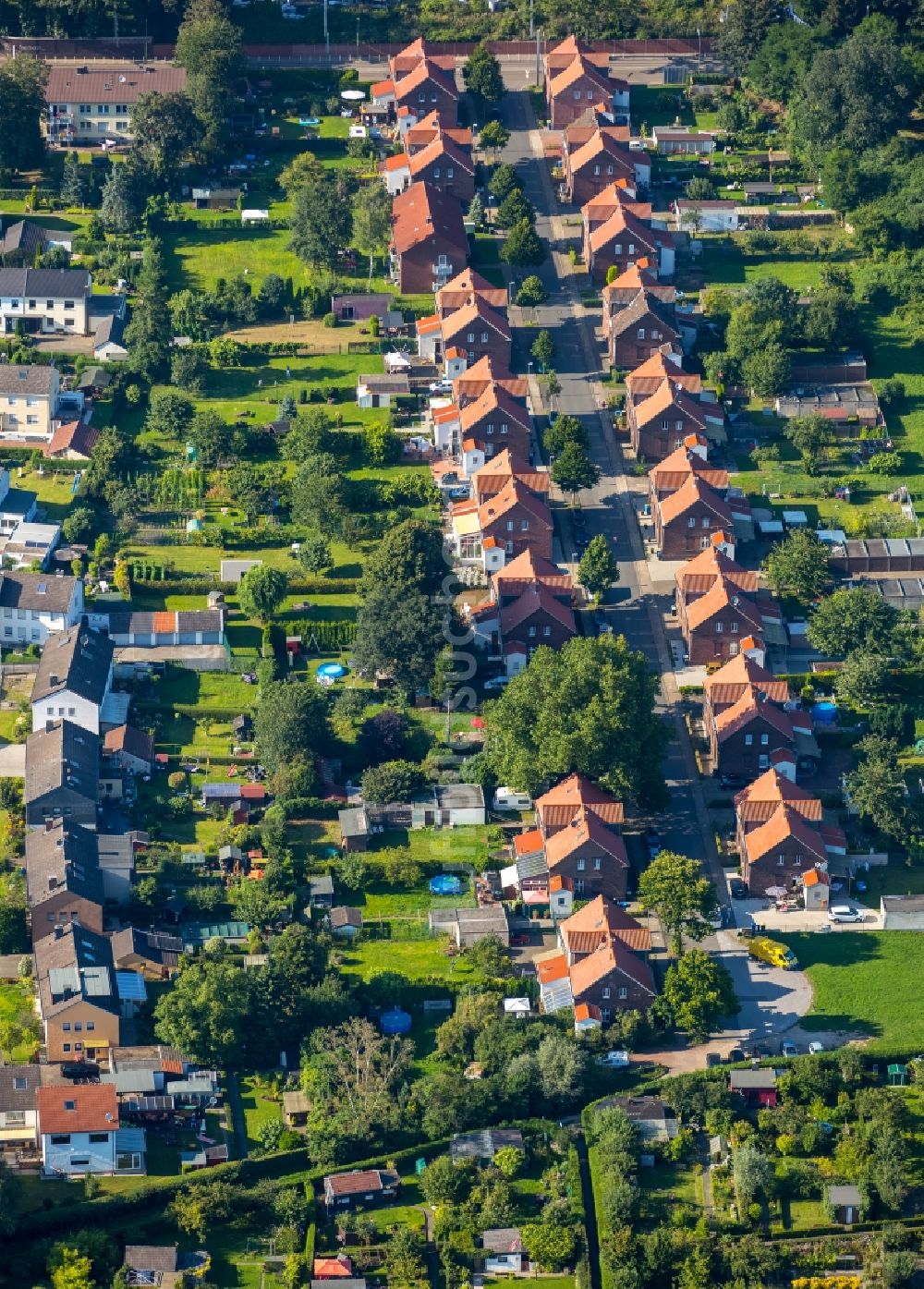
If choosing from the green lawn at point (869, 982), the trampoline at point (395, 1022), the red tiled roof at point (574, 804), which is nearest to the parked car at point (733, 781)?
the red tiled roof at point (574, 804)

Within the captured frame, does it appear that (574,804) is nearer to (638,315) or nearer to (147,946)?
(147,946)

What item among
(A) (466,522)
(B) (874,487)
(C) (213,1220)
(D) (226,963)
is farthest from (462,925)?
(B) (874,487)

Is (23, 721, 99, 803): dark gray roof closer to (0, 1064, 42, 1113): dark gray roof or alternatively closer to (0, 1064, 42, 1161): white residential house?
(0, 1064, 42, 1113): dark gray roof

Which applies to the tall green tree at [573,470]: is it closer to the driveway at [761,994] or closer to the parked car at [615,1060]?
the driveway at [761,994]

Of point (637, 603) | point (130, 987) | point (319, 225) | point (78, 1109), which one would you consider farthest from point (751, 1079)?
point (319, 225)

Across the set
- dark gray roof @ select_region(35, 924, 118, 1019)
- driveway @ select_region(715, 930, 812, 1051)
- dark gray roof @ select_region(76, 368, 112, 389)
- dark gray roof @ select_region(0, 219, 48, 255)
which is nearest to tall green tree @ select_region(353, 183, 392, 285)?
dark gray roof @ select_region(0, 219, 48, 255)

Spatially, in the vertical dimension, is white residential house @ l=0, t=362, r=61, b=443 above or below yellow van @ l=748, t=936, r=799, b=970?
above
